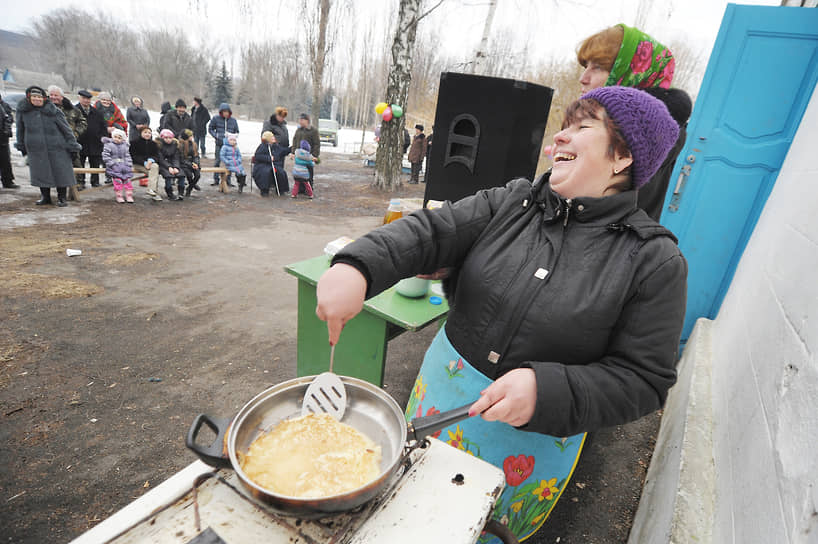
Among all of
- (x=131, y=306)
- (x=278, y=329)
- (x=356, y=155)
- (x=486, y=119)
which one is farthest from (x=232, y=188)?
(x=356, y=155)

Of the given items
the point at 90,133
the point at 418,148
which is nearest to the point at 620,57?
the point at 90,133

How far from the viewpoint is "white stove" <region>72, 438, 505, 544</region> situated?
76cm

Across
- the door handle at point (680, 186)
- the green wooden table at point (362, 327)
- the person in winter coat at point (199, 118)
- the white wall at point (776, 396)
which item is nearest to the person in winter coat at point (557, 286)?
the white wall at point (776, 396)

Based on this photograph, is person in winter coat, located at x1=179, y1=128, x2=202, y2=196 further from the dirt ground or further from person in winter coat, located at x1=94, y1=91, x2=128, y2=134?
the dirt ground

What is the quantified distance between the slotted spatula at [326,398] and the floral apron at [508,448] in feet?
1.26

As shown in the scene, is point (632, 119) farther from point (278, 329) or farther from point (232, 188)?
point (232, 188)

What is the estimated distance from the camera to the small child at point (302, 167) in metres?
9.14

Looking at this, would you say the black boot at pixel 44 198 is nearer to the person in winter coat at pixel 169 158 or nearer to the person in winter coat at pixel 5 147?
the person in winter coat at pixel 5 147

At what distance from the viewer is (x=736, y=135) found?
307 centimetres

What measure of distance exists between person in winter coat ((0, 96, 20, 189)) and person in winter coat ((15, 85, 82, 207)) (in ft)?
0.67

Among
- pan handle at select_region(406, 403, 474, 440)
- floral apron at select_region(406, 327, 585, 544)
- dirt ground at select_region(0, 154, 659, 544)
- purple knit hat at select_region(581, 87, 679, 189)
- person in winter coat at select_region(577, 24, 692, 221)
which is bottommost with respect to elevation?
dirt ground at select_region(0, 154, 659, 544)

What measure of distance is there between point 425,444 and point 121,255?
17.5 feet

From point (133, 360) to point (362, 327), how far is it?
2.01 metres

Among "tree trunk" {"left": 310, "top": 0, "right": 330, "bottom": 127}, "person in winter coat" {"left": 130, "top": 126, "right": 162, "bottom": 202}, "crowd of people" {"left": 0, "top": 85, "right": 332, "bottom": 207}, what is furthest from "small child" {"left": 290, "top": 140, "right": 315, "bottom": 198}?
"tree trunk" {"left": 310, "top": 0, "right": 330, "bottom": 127}
